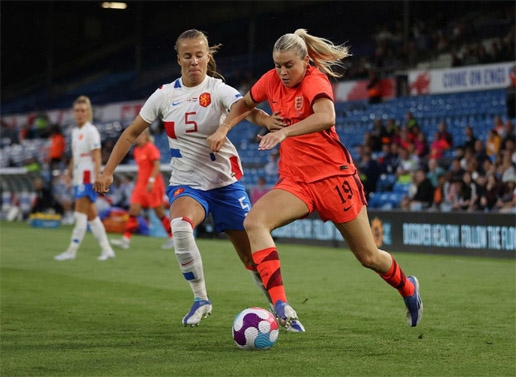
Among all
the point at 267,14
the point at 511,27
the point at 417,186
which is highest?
the point at 267,14

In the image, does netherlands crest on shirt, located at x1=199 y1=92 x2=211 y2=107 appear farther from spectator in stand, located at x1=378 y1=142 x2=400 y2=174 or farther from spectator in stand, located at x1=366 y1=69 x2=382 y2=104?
spectator in stand, located at x1=366 y1=69 x2=382 y2=104

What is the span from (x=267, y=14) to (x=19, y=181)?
14.7m

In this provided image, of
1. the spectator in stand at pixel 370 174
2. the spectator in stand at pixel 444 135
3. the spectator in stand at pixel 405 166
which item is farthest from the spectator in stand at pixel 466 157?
the spectator in stand at pixel 370 174

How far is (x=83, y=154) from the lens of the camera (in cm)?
1445

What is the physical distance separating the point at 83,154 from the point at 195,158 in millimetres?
6841

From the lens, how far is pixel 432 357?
20.5 feet

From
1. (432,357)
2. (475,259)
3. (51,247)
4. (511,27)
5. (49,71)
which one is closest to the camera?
(432,357)

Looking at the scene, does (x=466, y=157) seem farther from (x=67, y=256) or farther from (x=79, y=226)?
(x=67, y=256)

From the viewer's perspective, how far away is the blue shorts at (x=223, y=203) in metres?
7.88

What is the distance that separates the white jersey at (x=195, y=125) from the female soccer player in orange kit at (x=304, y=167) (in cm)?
66

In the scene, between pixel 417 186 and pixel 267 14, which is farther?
pixel 267 14

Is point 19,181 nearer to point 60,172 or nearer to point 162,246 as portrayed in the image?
point 60,172

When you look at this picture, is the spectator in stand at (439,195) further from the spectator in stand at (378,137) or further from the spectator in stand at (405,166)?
the spectator in stand at (378,137)

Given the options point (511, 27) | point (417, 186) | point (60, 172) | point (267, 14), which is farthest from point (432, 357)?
point (267, 14)
